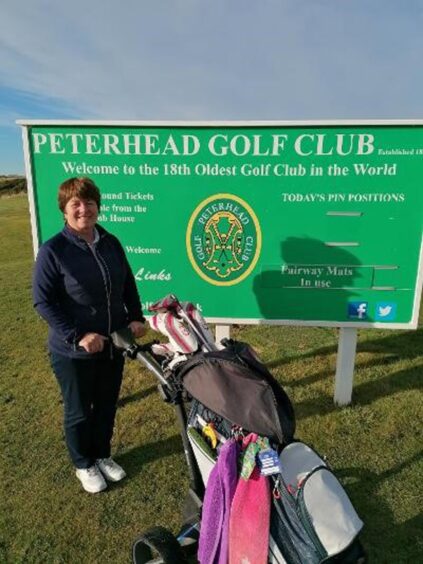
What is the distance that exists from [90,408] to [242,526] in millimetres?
1583

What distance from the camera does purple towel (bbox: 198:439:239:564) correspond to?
6.69 feet

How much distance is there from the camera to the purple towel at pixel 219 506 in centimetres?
204

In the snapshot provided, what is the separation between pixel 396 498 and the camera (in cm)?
325

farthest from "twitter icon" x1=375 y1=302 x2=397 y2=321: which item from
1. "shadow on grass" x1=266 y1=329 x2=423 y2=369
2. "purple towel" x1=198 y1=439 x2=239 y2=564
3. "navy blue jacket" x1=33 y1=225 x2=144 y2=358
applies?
"purple towel" x1=198 y1=439 x2=239 y2=564

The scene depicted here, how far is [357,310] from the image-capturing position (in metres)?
4.10

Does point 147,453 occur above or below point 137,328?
below

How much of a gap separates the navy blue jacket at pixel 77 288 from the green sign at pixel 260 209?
3.64 ft

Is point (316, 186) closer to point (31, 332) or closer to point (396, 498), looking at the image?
point (396, 498)

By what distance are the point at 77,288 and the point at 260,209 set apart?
1.81m

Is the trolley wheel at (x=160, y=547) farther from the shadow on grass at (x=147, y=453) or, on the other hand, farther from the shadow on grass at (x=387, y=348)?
the shadow on grass at (x=387, y=348)

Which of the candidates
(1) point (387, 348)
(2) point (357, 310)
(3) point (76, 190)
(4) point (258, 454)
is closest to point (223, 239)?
(2) point (357, 310)

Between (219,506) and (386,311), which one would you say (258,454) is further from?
(386,311)

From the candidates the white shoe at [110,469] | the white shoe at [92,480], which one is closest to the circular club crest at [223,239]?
the white shoe at [110,469]

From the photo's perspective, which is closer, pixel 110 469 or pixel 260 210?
pixel 110 469
